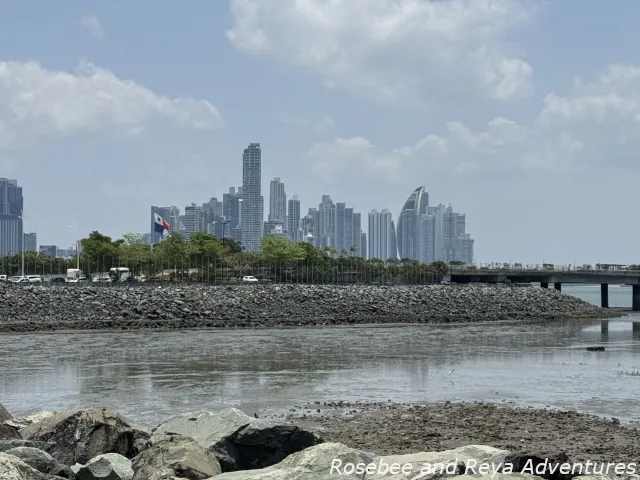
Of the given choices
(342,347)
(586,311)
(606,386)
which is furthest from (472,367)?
(586,311)

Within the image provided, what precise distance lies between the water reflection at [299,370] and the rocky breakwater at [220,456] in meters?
6.22

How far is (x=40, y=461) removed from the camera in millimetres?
12367

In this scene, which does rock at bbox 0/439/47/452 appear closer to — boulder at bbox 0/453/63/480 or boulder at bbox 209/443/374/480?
boulder at bbox 0/453/63/480

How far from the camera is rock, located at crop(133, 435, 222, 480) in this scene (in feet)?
39.4

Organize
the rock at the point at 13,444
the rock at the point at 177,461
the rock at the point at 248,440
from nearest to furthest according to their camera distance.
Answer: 1. the rock at the point at 177,461
2. the rock at the point at 13,444
3. the rock at the point at 248,440

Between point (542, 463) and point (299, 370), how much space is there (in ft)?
72.2

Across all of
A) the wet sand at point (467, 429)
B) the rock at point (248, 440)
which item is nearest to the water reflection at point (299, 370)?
the wet sand at point (467, 429)

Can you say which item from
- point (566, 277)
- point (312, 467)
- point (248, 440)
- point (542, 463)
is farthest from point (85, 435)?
point (566, 277)

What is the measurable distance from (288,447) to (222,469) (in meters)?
1.30

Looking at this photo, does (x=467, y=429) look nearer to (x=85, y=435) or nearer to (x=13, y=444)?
(x=85, y=435)

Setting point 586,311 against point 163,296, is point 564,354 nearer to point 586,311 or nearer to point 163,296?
point 163,296

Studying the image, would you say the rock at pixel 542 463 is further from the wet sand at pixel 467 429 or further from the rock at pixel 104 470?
the rock at pixel 104 470

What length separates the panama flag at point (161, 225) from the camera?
4591 inches

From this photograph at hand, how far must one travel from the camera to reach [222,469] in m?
13.4
